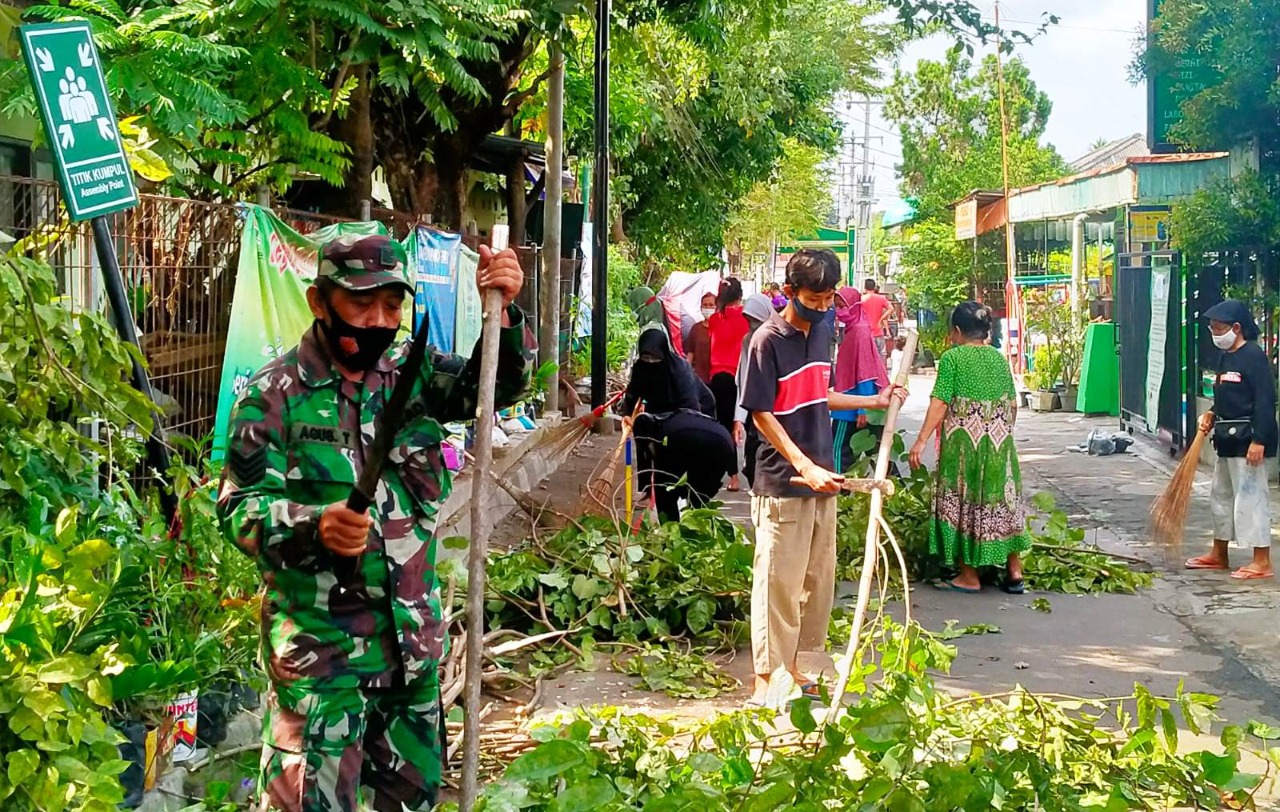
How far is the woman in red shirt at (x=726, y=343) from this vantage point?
13.4 m

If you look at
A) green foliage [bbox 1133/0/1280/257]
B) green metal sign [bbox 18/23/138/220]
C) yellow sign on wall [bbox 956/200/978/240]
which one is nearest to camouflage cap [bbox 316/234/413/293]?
green metal sign [bbox 18/23/138/220]

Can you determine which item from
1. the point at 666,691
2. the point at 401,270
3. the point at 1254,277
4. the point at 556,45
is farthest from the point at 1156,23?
the point at 401,270

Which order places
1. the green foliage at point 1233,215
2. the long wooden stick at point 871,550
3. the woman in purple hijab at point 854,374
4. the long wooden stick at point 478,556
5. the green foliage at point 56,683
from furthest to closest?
the green foliage at point 1233,215
the woman in purple hijab at point 854,374
the long wooden stick at point 871,550
the green foliage at point 56,683
the long wooden stick at point 478,556

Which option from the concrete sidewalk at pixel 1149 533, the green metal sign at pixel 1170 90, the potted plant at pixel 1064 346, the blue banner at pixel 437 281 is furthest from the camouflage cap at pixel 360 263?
the potted plant at pixel 1064 346

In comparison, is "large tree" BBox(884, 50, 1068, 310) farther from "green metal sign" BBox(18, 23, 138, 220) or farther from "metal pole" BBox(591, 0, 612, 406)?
"green metal sign" BBox(18, 23, 138, 220)

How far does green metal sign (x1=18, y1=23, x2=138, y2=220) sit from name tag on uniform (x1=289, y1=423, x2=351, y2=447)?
2275mm

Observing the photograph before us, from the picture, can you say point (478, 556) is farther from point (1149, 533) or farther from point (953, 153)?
point (953, 153)

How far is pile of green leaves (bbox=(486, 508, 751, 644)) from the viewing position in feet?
24.0

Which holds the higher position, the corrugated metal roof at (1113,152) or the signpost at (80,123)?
the corrugated metal roof at (1113,152)

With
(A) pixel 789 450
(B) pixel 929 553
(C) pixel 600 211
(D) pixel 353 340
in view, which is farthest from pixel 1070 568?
(C) pixel 600 211

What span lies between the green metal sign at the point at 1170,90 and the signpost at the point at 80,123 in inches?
436

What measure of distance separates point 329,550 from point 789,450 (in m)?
3.04

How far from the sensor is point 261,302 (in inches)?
275

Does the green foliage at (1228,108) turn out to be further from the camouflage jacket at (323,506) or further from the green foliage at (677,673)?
the camouflage jacket at (323,506)
